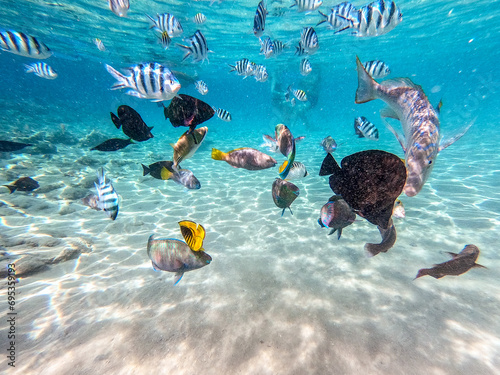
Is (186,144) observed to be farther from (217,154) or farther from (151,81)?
(151,81)

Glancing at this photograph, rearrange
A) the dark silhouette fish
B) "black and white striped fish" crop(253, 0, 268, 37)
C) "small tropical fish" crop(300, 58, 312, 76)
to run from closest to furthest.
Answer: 1. the dark silhouette fish
2. "black and white striped fish" crop(253, 0, 268, 37)
3. "small tropical fish" crop(300, 58, 312, 76)

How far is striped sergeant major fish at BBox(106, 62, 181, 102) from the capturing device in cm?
258

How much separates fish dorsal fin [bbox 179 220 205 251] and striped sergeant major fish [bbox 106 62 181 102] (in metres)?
1.57

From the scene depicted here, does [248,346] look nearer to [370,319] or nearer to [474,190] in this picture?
[370,319]

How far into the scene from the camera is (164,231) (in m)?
6.04

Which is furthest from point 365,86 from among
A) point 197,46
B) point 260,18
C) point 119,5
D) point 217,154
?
point 119,5

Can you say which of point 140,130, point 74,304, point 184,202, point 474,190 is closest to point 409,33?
point 474,190

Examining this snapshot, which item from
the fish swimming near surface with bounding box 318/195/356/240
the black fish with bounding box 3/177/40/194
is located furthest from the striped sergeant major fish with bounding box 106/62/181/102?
the black fish with bounding box 3/177/40/194

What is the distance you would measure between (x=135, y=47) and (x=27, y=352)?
116 ft

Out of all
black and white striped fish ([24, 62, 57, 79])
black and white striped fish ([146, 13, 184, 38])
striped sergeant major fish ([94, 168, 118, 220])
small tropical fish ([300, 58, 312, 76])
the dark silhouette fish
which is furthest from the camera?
small tropical fish ([300, 58, 312, 76])

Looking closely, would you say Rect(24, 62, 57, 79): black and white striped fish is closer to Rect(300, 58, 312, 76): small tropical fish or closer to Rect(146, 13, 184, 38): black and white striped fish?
Rect(146, 13, 184, 38): black and white striped fish

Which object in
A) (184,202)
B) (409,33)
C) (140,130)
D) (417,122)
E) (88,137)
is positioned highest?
(409,33)

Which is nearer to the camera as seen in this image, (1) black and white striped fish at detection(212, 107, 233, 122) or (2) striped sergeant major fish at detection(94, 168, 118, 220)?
(2) striped sergeant major fish at detection(94, 168, 118, 220)

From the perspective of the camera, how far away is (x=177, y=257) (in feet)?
7.94
